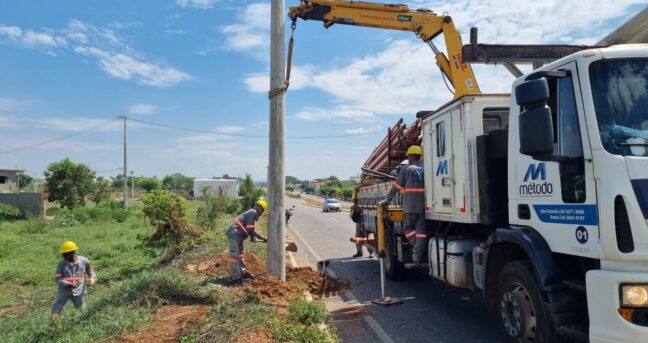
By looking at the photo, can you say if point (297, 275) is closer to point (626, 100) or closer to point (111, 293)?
point (111, 293)

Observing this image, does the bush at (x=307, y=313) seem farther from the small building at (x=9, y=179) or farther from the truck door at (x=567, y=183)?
the small building at (x=9, y=179)

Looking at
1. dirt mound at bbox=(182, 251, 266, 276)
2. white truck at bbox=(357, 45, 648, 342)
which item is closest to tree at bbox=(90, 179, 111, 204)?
dirt mound at bbox=(182, 251, 266, 276)

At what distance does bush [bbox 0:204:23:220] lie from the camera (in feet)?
113

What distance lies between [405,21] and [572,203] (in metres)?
8.76

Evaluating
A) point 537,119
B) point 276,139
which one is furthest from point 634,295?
point 276,139

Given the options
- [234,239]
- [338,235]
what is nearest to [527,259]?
[234,239]

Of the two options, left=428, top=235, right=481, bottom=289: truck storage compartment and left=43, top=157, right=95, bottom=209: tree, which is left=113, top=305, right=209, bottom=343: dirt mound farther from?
left=43, top=157, right=95, bottom=209: tree

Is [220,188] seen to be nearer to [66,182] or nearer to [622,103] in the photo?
[66,182]

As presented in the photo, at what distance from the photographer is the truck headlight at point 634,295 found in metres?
3.31

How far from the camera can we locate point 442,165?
6.68m

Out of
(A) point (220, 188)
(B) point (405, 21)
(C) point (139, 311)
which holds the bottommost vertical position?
(C) point (139, 311)

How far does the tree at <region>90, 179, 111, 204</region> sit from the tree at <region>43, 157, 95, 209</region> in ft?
11.2

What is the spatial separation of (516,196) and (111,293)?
6110 millimetres

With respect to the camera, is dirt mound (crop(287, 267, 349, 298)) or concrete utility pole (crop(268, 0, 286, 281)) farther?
dirt mound (crop(287, 267, 349, 298))
